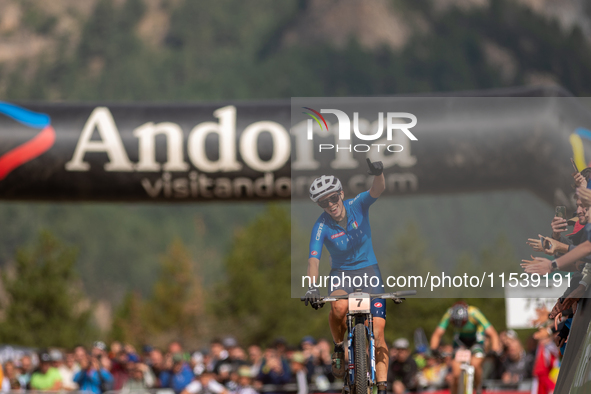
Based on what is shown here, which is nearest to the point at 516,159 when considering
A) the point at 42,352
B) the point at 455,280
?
the point at 455,280

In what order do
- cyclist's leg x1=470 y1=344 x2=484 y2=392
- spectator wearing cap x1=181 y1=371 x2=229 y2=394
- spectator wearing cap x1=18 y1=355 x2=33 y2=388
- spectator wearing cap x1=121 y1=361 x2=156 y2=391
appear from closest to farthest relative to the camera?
cyclist's leg x1=470 y1=344 x2=484 y2=392
spectator wearing cap x1=181 y1=371 x2=229 y2=394
spectator wearing cap x1=121 y1=361 x2=156 y2=391
spectator wearing cap x1=18 y1=355 x2=33 y2=388

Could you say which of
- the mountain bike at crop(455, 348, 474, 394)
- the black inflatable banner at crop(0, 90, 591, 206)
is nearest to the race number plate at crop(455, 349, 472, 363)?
the mountain bike at crop(455, 348, 474, 394)

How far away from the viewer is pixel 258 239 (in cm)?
5353

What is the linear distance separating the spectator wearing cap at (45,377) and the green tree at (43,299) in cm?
2804

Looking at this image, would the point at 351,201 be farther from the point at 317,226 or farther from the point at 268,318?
the point at 268,318

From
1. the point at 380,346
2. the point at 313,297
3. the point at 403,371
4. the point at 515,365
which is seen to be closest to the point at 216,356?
the point at 403,371

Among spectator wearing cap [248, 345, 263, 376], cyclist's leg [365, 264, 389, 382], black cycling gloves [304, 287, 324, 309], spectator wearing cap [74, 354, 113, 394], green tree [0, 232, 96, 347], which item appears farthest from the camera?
green tree [0, 232, 96, 347]

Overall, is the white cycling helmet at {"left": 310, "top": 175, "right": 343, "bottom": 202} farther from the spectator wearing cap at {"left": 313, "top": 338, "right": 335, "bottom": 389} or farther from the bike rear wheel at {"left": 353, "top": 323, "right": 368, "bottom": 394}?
the spectator wearing cap at {"left": 313, "top": 338, "right": 335, "bottom": 389}

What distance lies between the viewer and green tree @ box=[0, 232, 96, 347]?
43.5m

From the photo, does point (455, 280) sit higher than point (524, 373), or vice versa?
point (455, 280)

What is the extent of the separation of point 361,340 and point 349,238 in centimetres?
86

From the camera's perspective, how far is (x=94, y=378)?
1524cm

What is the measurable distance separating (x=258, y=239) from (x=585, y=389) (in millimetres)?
48440

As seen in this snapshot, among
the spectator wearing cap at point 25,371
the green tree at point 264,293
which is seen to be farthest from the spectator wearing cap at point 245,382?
the green tree at point 264,293
